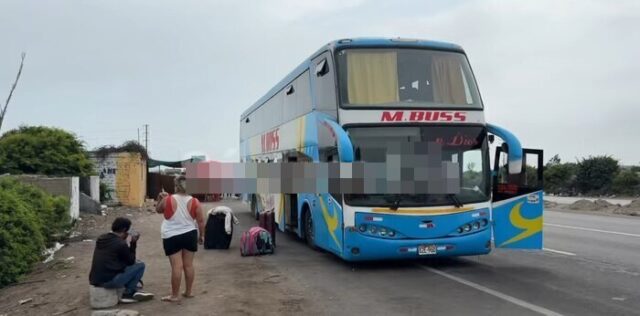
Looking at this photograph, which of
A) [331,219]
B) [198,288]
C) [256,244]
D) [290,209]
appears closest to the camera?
[198,288]

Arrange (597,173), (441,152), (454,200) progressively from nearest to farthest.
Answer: (454,200)
(441,152)
(597,173)


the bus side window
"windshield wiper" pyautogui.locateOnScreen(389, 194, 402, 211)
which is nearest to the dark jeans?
"windshield wiper" pyautogui.locateOnScreen(389, 194, 402, 211)

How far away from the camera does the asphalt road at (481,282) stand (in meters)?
7.62

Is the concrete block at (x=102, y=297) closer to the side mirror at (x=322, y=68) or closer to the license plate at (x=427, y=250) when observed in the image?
the license plate at (x=427, y=250)

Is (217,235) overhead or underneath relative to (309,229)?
underneath

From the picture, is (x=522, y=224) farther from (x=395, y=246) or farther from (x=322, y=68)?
(x=322, y=68)

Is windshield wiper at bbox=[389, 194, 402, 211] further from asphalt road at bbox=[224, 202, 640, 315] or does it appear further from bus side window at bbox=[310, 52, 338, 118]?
bus side window at bbox=[310, 52, 338, 118]

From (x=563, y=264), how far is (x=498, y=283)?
2501 mm

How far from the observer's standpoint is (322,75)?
37.1 feet

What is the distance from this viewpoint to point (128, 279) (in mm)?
8133

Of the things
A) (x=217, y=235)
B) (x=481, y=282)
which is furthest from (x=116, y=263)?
(x=217, y=235)

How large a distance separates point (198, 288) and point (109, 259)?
5.54 ft

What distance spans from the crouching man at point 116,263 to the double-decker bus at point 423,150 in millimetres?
3509

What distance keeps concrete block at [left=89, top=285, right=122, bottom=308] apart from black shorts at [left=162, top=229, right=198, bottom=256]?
895mm
